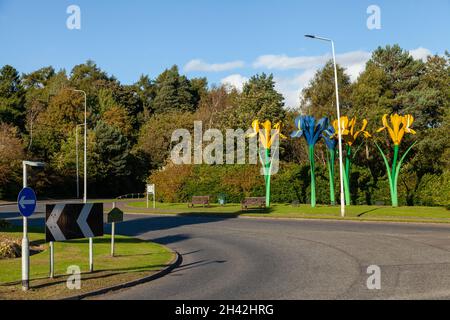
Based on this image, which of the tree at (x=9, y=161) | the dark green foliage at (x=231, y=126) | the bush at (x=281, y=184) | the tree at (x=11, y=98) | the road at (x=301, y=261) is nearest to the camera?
the road at (x=301, y=261)

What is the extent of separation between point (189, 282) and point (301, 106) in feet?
203

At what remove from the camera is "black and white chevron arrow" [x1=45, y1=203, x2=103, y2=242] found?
38.4 feet

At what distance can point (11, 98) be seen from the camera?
78812 millimetres

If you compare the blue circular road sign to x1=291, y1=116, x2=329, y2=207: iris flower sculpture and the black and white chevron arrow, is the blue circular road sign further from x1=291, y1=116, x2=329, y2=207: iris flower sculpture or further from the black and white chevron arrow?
x1=291, y1=116, x2=329, y2=207: iris flower sculpture

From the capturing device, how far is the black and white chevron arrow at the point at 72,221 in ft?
38.4

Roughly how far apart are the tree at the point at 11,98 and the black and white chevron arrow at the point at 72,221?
67551mm

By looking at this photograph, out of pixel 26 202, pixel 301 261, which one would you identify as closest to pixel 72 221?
pixel 26 202

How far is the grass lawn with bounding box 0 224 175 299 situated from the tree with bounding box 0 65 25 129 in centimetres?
6330

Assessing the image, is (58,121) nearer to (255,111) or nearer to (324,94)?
(255,111)

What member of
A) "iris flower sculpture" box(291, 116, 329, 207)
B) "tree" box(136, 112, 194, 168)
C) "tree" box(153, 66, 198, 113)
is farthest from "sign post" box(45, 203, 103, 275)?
"tree" box(153, 66, 198, 113)

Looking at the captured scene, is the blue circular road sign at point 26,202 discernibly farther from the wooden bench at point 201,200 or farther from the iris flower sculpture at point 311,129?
the wooden bench at point 201,200

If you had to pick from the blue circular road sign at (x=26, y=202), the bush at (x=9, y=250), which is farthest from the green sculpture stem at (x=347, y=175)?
the blue circular road sign at (x=26, y=202)

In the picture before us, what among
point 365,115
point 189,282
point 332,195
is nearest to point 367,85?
point 365,115
